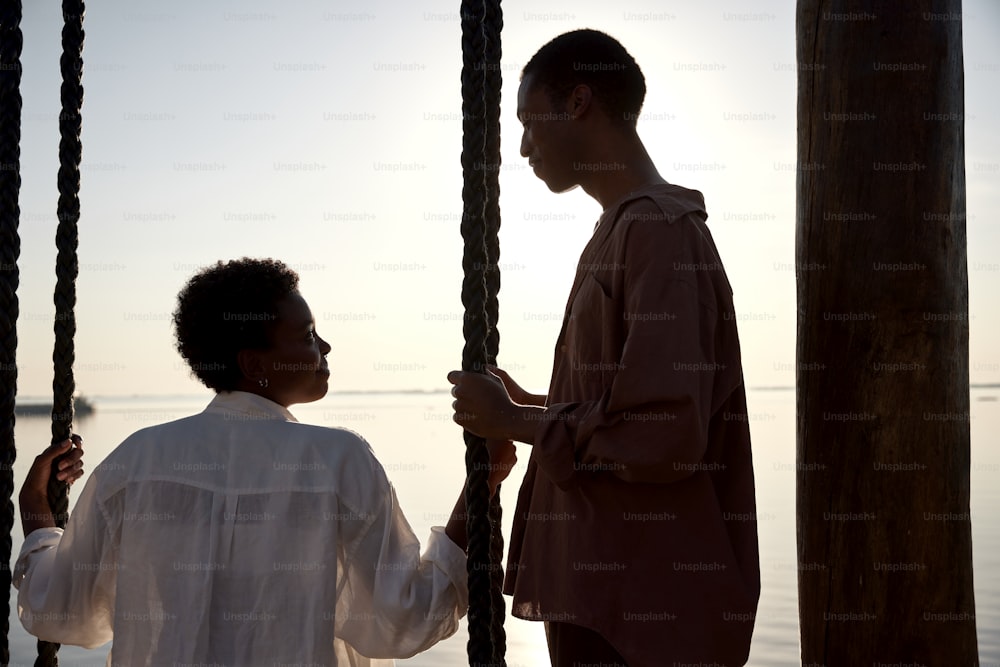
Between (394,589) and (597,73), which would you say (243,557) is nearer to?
(394,589)

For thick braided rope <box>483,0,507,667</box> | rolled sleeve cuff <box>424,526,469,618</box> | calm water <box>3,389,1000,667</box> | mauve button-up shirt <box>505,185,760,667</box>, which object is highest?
thick braided rope <box>483,0,507,667</box>

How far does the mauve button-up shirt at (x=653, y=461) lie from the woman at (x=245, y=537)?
269 millimetres

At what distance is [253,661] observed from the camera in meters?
1.85

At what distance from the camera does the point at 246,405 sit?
1.97 metres

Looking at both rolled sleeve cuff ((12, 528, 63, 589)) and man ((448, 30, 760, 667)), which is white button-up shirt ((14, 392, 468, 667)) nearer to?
rolled sleeve cuff ((12, 528, 63, 589))

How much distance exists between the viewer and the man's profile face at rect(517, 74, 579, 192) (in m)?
1.97

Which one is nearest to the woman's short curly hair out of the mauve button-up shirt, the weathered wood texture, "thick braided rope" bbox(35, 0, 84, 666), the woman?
the woman

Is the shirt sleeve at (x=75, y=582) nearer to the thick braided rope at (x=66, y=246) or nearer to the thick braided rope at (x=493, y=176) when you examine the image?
the thick braided rope at (x=66, y=246)

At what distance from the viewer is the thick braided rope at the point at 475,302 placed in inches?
73.9

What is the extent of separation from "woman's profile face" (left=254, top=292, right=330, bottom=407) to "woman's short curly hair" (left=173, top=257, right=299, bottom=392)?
18 millimetres

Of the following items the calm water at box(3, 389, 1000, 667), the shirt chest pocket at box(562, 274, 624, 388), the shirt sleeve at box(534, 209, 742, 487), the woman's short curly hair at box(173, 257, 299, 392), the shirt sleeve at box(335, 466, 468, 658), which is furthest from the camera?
the calm water at box(3, 389, 1000, 667)

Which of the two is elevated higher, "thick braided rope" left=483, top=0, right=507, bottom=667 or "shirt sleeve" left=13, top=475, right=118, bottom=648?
"thick braided rope" left=483, top=0, right=507, bottom=667

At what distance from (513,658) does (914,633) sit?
434cm

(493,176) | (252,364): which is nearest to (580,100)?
(493,176)
